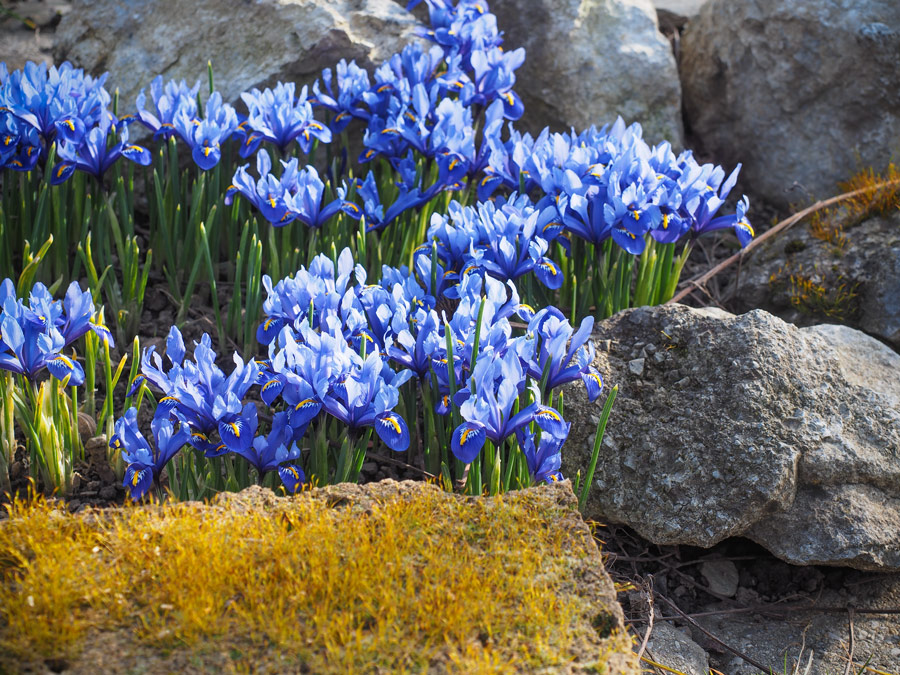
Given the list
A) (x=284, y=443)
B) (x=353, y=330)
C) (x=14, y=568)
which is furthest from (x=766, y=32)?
(x=14, y=568)

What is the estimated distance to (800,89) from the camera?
468cm

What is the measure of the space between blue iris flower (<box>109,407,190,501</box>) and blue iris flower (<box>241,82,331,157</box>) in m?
1.59

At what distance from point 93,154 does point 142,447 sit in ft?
5.36

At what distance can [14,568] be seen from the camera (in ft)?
6.23

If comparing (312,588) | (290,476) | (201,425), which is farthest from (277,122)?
(312,588)

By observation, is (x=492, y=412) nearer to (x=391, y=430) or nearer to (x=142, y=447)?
(x=391, y=430)

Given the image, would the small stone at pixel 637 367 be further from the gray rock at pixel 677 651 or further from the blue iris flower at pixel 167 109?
the blue iris flower at pixel 167 109

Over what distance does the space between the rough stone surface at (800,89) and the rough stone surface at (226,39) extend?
79.6 inches

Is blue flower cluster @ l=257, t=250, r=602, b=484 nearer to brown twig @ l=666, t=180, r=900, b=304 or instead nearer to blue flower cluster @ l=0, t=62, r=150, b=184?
blue flower cluster @ l=0, t=62, r=150, b=184

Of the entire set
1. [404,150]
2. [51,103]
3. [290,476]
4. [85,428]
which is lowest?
[85,428]

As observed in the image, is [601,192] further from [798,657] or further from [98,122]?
[98,122]

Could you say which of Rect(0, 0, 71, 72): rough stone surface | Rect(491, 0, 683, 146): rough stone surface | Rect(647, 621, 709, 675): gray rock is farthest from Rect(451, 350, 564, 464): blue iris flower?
Rect(0, 0, 71, 72): rough stone surface

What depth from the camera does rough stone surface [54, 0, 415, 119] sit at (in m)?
4.39

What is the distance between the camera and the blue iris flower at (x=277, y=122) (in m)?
3.55
